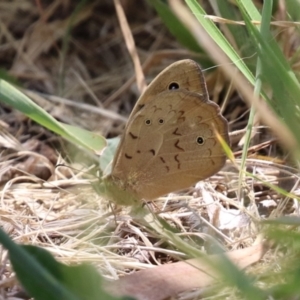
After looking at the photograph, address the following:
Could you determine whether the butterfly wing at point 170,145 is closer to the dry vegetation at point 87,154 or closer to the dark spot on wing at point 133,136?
the dark spot on wing at point 133,136

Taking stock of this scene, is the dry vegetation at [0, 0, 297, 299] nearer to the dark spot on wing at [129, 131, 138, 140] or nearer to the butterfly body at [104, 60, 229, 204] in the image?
the butterfly body at [104, 60, 229, 204]

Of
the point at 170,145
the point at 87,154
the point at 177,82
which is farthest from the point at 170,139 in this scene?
the point at 87,154

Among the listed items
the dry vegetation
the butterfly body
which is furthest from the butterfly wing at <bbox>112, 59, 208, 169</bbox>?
the dry vegetation

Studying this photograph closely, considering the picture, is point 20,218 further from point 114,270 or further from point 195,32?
point 195,32

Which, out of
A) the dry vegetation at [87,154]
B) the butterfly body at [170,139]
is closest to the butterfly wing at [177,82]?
the butterfly body at [170,139]

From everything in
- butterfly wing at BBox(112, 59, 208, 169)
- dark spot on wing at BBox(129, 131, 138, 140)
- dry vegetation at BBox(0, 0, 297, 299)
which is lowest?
dry vegetation at BBox(0, 0, 297, 299)

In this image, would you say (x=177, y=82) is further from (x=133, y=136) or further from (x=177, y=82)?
(x=133, y=136)

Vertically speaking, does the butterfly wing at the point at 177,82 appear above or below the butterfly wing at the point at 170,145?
above
